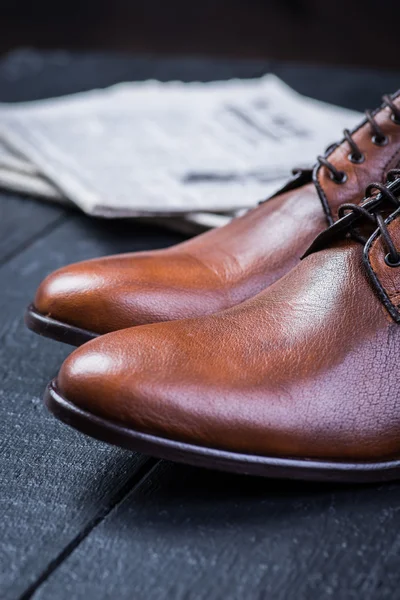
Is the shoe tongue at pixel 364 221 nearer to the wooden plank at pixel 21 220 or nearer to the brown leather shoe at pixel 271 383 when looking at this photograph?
the brown leather shoe at pixel 271 383

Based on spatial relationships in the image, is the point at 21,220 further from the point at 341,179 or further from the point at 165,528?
the point at 165,528

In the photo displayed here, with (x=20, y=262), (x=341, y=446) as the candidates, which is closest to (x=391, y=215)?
(x=341, y=446)

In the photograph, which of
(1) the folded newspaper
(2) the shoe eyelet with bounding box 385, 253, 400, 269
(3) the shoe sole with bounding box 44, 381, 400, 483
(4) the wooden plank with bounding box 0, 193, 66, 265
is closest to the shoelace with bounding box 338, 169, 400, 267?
(2) the shoe eyelet with bounding box 385, 253, 400, 269

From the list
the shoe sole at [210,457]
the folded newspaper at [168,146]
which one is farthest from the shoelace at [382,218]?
the folded newspaper at [168,146]

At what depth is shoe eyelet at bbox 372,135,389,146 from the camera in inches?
21.6

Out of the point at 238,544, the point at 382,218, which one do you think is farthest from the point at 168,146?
the point at 238,544

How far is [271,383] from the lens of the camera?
1.31 feet

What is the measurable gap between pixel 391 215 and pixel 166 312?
0.49ft

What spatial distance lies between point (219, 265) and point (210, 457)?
180mm

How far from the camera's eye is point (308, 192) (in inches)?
22.1

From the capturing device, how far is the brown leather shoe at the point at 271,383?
385 millimetres

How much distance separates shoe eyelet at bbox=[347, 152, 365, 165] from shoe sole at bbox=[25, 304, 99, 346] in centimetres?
20

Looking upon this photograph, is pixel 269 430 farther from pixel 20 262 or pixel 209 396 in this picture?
pixel 20 262

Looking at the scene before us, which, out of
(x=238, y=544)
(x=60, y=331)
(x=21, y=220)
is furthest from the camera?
(x=21, y=220)
